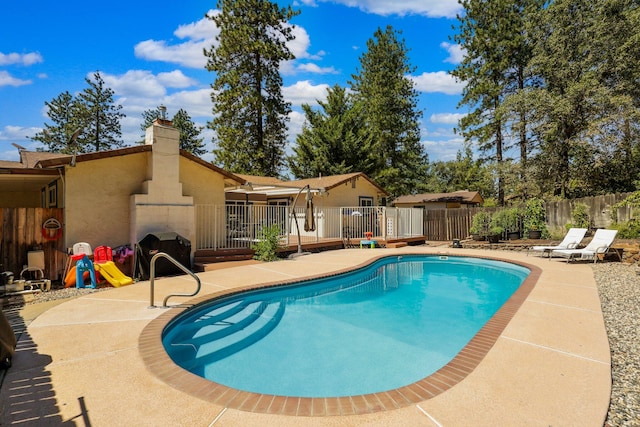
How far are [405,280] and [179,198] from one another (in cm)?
768

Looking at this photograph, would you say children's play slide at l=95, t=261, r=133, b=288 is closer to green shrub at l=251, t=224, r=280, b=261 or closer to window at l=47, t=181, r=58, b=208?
window at l=47, t=181, r=58, b=208

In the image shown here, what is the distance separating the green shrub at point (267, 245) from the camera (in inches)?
484

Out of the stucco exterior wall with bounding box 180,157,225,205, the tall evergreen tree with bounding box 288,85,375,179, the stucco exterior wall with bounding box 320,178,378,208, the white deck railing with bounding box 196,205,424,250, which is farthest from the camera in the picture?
the tall evergreen tree with bounding box 288,85,375,179

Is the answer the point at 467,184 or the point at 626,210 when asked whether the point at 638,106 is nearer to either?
the point at 626,210

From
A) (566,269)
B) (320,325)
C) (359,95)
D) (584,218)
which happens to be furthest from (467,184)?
(320,325)

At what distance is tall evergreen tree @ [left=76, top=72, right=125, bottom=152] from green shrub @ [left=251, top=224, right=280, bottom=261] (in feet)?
107

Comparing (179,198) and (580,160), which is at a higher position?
(580,160)

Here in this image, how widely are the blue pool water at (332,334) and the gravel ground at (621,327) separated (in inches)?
76.8

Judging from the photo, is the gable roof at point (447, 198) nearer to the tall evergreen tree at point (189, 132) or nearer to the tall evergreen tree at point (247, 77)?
the tall evergreen tree at point (247, 77)

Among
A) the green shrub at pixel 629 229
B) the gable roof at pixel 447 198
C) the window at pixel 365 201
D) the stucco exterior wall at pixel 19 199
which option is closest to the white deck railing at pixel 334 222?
the window at pixel 365 201

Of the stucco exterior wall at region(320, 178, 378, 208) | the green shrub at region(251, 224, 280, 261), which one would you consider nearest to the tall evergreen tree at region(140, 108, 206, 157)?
the stucco exterior wall at region(320, 178, 378, 208)

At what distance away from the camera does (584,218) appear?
15.4 meters

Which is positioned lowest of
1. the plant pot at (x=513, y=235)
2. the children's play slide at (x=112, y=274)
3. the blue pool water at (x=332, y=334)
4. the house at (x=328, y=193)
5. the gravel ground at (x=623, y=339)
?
the blue pool water at (x=332, y=334)

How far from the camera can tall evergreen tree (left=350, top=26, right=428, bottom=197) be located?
29906 millimetres
